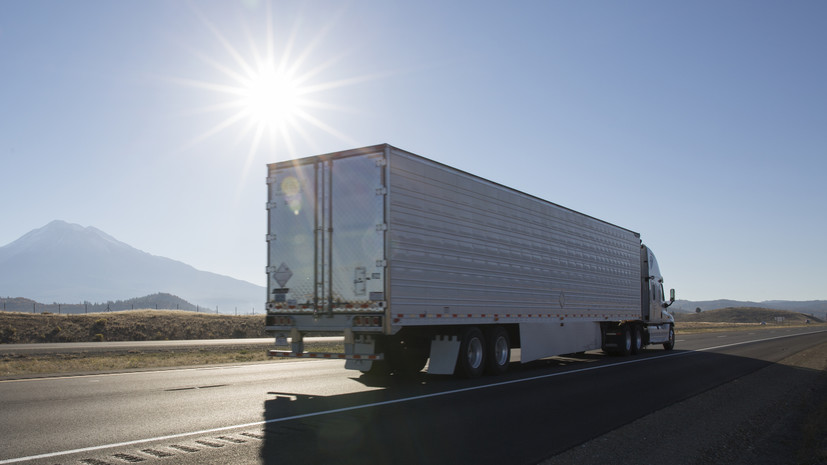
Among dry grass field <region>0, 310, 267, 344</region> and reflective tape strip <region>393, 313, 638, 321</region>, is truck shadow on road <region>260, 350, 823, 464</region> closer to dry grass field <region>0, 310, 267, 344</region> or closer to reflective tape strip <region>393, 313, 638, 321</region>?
reflective tape strip <region>393, 313, 638, 321</region>

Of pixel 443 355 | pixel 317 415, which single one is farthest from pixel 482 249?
pixel 317 415

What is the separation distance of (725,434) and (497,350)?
7.36 meters

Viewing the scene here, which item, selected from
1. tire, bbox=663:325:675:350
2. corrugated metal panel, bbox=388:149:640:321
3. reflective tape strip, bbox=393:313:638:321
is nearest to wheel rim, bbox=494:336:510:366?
reflective tape strip, bbox=393:313:638:321

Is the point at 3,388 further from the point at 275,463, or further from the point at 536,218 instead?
the point at 536,218

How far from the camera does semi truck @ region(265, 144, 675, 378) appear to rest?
1210 cm

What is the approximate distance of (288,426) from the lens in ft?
26.5

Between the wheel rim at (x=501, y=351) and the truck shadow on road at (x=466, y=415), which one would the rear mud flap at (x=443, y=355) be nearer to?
the truck shadow on road at (x=466, y=415)

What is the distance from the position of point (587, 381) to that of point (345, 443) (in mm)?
8109

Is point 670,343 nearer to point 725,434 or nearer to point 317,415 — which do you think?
point 725,434

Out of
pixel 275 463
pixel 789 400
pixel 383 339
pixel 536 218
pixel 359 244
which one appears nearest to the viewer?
pixel 275 463

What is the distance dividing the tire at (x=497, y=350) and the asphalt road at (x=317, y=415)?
0.49m

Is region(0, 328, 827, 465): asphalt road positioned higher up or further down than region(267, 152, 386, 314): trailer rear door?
further down

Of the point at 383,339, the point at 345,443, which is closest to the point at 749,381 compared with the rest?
the point at 383,339

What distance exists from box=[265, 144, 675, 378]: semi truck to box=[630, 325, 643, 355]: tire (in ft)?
24.6
